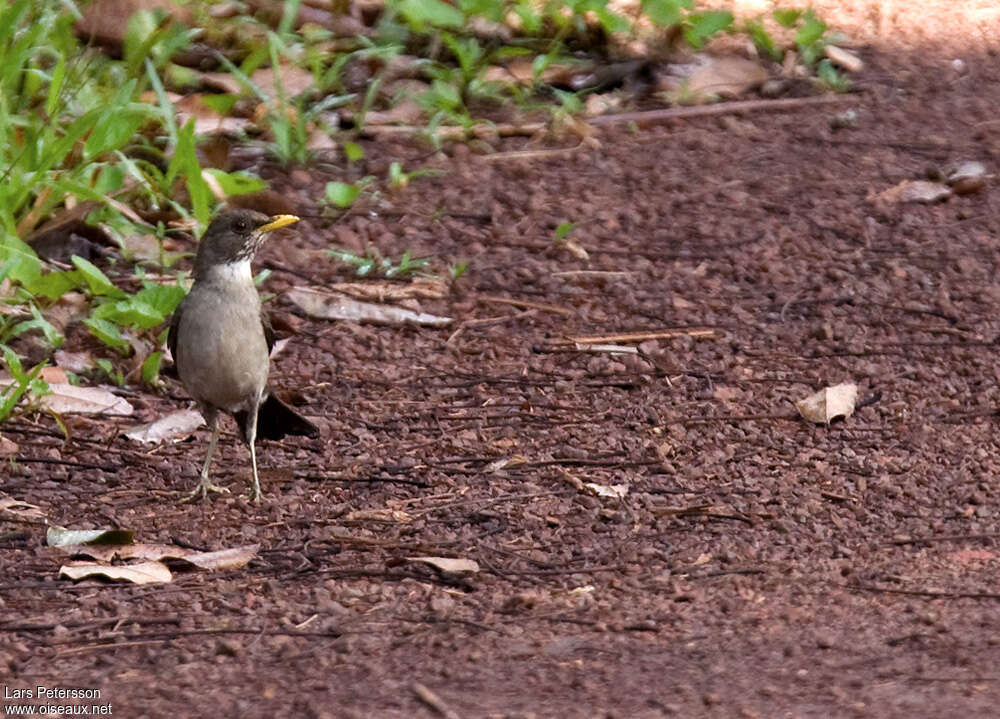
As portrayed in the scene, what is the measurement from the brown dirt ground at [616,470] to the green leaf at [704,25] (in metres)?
0.55

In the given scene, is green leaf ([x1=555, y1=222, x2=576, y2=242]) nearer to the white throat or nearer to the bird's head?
the bird's head

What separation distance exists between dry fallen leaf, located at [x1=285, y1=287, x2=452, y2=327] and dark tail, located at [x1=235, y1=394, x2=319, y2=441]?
1.05m

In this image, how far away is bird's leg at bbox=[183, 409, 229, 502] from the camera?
16.5ft

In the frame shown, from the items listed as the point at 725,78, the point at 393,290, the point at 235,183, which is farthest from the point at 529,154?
the point at 235,183

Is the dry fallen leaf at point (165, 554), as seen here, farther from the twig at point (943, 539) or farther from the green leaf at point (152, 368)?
the twig at point (943, 539)

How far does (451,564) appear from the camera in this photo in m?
4.40

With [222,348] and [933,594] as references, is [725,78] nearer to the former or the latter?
[222,348]

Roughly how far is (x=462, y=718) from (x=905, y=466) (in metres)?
2.22

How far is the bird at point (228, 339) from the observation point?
16.6ft

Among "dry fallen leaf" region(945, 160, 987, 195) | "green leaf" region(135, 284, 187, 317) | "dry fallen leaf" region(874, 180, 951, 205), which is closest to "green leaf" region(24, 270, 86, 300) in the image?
"green leaf" region(135, 284, 187, 317)

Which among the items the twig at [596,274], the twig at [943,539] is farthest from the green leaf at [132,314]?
the twig at [943,539]

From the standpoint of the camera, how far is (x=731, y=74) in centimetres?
835

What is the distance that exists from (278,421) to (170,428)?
474mm

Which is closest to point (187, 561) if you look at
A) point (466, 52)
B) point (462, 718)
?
point (462, 718)
